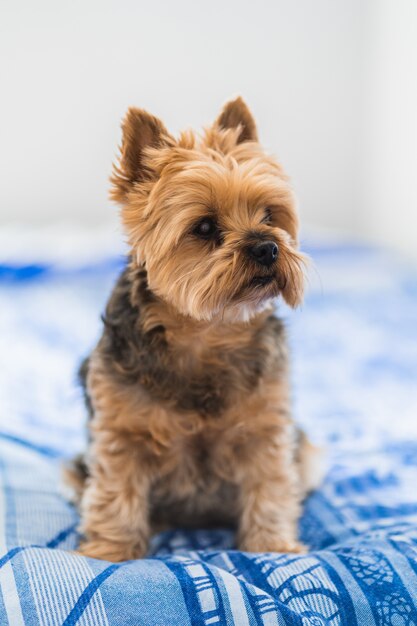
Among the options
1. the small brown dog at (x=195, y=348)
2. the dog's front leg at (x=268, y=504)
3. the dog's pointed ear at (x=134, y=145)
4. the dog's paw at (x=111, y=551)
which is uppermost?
the dog's pointed ear at (x=134, y=145)

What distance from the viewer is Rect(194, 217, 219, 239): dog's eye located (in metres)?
1.70

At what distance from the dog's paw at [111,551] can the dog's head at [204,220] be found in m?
0.61

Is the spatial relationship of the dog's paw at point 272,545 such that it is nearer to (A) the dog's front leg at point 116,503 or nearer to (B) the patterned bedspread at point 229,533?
(B) the patterned bedspread at point 229,533

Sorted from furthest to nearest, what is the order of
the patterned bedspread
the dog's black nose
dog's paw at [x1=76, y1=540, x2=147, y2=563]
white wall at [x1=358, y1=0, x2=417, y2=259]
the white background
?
the white background → white wall at [x1=358, y1=0, x2=417, y2=259] → dog's paw at [x1=76, y1=540, x2=147, y2=563] → the dog's black nose → the patterned bedspread

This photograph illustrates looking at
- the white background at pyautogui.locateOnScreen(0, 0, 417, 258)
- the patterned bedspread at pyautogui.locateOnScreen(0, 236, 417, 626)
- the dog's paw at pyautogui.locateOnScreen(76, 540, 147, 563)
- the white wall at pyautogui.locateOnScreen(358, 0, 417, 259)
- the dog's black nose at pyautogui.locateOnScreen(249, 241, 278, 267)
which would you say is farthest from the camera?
the white background at pyautogui.locateOnScreen(0, 0, 417, 258)

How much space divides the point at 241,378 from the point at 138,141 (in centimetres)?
65

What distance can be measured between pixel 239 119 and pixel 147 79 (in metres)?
3.70

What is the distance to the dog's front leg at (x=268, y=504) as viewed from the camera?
1.79m

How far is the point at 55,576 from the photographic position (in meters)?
1.32

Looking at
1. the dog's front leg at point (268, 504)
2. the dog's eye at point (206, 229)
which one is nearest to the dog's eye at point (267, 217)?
the dog's eye at point (206, 229)

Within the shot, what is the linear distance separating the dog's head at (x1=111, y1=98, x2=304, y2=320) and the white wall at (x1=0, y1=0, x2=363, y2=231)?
3.57 meters

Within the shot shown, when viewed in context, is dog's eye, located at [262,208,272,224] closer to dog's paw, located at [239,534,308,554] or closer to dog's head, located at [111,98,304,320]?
dog's head, located at [111,98,304,320]

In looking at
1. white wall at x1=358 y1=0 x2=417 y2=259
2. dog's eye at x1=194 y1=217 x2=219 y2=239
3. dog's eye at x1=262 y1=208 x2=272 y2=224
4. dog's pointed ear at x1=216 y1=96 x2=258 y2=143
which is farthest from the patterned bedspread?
white wall at x1=358 y1=0 x2=417 y2=259

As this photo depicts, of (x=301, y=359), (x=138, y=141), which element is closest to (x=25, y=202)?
(x=301, y=359)
